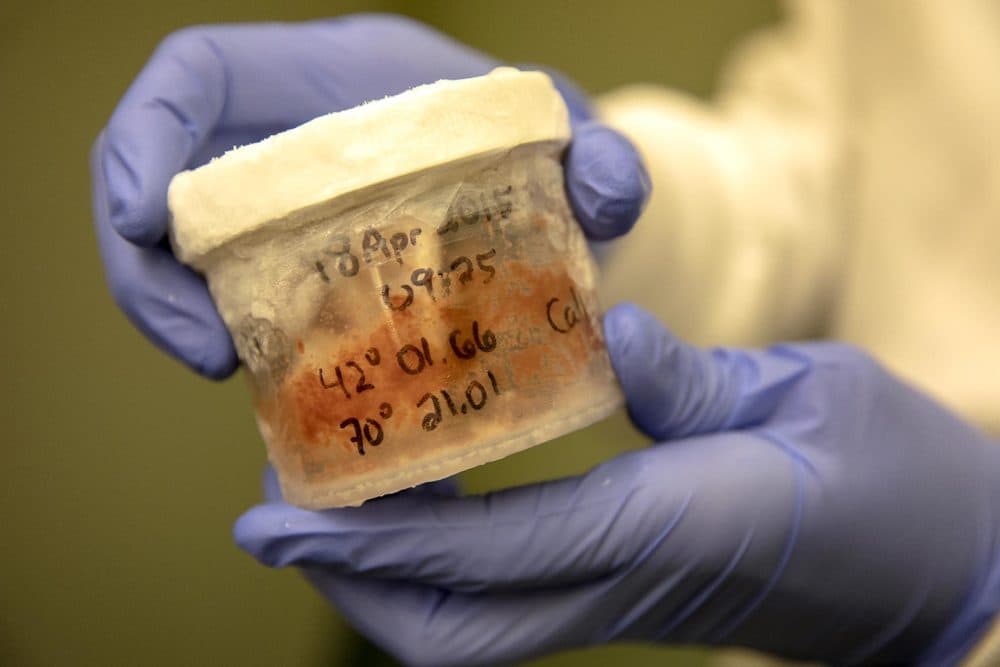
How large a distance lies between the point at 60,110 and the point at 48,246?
160 millimetres

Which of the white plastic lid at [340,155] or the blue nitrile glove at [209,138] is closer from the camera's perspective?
the white plastic lid at [340,155]

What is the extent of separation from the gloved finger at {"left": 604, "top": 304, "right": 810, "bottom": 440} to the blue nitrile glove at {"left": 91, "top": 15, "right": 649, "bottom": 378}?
0.10 meters

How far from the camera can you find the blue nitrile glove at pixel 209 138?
649mm

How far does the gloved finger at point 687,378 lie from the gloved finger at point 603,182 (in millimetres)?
75

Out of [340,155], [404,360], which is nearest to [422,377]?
[404,360]

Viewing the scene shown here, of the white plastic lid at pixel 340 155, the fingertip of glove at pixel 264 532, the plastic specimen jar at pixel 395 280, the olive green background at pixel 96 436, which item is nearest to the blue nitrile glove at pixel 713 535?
the fingertip of glove at pixel 264 532

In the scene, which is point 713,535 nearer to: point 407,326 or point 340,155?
point 407,326

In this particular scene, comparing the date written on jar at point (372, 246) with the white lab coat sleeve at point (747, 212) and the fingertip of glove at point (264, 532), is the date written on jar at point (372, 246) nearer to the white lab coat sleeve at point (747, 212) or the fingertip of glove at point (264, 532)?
the fingertip of glove at point (264, 532)

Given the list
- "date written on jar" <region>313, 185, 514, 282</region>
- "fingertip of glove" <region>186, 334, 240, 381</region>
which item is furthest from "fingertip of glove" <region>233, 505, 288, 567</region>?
"date written on jar" <region>313, 185, 514, 282</region>

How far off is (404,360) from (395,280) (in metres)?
0.05

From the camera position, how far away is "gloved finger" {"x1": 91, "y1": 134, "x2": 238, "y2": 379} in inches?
26.4

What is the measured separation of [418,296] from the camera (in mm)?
545

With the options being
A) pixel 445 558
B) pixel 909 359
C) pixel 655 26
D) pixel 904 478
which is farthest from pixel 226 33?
pixel 655 26

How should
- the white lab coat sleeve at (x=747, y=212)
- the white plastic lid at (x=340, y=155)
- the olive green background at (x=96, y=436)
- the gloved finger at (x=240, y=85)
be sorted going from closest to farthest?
the white plastic lid at (x=340, y=155), the gloved finger at (x=240, y=85), the olive green background at (x=96, y=436), the white lab coat sleeve at (x=747, y=212)
